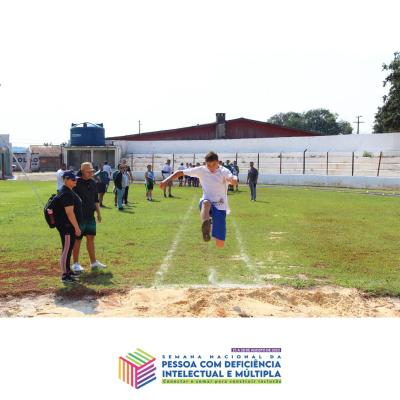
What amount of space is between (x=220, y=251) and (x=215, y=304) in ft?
14.6

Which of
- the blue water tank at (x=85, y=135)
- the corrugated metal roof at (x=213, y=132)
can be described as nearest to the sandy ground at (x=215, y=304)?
the blue water tank at (x=85, y=135)

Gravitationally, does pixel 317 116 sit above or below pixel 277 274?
above

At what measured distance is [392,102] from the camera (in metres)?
51.8

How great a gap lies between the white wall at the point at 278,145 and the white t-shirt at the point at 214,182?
41410mm

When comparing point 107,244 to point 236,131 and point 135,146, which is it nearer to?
point 135,146

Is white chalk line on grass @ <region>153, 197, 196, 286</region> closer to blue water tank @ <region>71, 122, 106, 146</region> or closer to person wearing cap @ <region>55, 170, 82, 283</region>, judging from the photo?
person wearing cap @ <region>55, 170, 82, 283</region>

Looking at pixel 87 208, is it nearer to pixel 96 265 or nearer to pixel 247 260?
pixel 96 265

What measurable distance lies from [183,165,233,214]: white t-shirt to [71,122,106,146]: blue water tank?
163 feet

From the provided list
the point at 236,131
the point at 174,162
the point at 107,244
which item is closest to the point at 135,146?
the point at 174,162

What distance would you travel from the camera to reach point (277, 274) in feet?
33.8

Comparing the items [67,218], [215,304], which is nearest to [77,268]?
[67,218]

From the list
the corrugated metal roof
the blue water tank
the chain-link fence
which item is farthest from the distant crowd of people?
the corrugated metal roof
